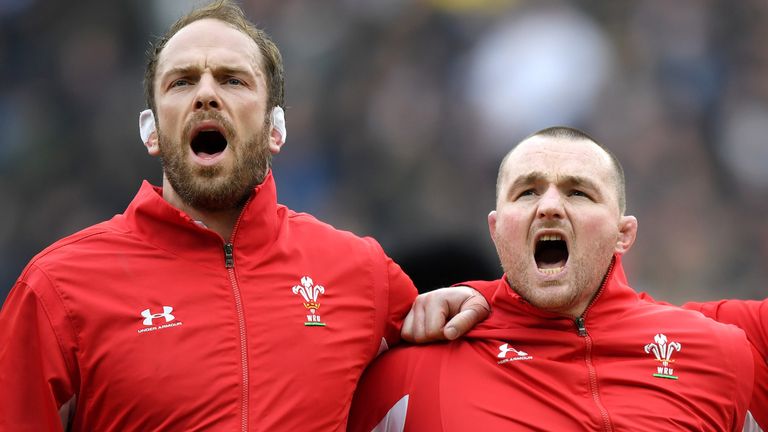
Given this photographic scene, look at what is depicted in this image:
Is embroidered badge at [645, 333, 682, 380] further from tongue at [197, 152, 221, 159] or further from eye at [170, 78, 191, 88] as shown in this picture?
eye at [170, 78, 191, 88]

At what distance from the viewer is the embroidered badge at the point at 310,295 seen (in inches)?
146

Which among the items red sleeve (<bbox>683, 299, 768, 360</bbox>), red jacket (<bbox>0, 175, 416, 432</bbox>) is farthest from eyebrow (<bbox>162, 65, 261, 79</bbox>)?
red sleeve (<bbox>683, 299, 768, 360</bbox>)

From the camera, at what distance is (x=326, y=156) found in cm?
779

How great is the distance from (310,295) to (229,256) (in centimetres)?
29

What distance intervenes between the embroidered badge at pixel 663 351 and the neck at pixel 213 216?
1419 mm

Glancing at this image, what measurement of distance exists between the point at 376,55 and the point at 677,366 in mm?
4781

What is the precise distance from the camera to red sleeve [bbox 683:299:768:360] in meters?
4.04

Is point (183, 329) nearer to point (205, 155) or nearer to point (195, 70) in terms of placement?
point (205, 155)

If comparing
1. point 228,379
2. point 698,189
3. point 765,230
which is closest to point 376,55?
point 698,189

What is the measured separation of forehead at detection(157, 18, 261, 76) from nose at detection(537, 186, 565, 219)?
1.06 metres

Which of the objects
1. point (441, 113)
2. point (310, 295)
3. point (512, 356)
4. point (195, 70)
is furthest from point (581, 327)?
point (441, 113)

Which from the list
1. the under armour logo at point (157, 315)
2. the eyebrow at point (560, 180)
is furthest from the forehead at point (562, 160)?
the under armour logo at point (157, 315)

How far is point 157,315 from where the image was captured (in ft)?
11.5

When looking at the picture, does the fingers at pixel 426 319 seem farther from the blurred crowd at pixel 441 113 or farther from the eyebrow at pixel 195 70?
the blurred crowd at pixel 441 113
